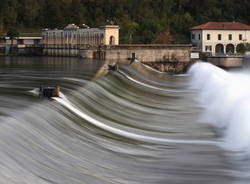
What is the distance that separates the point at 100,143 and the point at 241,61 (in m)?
34.6

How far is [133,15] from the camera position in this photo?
7538 cm

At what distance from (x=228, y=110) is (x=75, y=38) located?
4725 centimetres

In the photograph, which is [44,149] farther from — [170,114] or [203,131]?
[170,114]

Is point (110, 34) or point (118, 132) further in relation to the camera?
point (110, 34)

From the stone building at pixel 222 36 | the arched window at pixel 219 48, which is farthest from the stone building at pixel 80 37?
the arched window at pixel 219 48

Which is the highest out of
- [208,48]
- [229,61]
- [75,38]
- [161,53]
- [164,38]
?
[75,38]

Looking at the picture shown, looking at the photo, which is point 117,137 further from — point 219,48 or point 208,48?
point 219,48

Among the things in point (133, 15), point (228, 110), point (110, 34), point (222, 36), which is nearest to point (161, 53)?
point (110, 34)

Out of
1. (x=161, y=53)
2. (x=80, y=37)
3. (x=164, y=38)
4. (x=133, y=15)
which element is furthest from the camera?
(x=133, y=15)

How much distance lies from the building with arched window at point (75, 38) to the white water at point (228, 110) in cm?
2811

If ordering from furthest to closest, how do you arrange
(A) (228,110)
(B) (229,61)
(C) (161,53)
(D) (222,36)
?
(D) (222,36)
(C) (161,53)
(B) (229,61)
(A) (228,110)

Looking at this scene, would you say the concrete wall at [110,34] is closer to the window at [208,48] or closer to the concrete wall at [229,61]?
the window at [208,48]

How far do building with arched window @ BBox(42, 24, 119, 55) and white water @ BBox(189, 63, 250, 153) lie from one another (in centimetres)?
2811

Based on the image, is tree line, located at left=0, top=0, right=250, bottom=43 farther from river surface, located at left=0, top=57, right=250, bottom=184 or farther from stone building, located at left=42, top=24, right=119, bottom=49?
river surface, located at left=0, top=57, right=250, bottom=184
